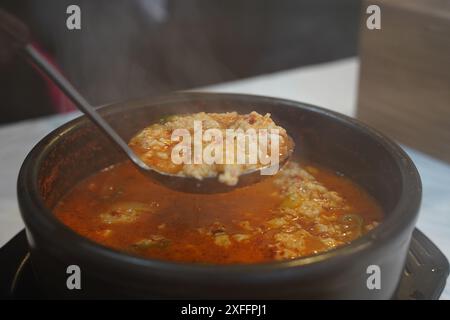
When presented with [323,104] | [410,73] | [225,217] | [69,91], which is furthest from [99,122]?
[323,104]

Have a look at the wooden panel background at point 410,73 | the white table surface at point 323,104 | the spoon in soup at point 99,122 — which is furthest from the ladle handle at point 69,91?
the wooden panel background at point 410,73

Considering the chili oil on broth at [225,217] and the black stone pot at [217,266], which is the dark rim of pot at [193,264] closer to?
the black stone pot at [217,266]

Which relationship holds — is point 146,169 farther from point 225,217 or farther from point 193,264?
point 193,264

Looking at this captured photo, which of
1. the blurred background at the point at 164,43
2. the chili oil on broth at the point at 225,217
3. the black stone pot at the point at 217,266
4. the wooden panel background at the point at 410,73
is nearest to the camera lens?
the black stone pot at the point at 217,266

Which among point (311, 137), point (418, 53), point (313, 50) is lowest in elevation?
point (313, 50)

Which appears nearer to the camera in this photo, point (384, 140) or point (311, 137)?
point (384, 140)
